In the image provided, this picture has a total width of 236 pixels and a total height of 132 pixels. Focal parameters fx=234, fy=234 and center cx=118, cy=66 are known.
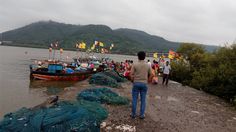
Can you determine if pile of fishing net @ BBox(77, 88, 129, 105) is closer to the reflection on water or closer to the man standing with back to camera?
the man standing with back to camera

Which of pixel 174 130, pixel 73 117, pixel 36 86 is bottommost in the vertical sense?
pixel 36 86

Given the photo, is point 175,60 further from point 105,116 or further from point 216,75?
point 105,116

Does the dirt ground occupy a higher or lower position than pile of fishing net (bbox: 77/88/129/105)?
lower

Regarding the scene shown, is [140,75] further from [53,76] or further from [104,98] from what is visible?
[53,76]

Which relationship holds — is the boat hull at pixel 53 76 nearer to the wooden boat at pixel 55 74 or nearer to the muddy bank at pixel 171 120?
the wooden boat at pixel 55 74

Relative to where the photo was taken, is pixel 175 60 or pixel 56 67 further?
pixel 175 60

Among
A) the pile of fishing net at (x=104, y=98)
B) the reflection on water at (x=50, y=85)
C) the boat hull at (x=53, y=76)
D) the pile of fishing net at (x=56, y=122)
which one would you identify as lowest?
the reflection on water at (x=50, y=85)

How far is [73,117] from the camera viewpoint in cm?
566

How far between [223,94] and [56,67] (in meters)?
16.3

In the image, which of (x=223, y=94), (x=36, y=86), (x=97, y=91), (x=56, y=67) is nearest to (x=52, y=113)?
(x=97, y=91)

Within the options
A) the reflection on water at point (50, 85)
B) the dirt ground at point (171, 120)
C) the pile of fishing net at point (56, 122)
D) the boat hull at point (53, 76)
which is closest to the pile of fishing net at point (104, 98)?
the dirt ground at point (171, 120)

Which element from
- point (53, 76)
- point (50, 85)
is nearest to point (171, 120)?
point (50, 85)

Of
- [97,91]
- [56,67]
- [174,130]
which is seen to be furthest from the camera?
[56,67]

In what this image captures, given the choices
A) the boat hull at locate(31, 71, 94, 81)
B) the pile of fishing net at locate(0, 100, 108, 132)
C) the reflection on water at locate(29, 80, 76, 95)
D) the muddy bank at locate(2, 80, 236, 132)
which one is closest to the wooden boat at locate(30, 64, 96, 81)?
the boat hull at locate(31, 71, 94, 81)
